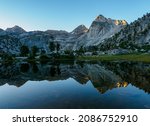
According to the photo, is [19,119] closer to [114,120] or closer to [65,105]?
[114,120]

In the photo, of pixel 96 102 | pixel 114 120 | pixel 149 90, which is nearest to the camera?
pixel 114 120

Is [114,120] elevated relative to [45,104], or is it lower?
elevated

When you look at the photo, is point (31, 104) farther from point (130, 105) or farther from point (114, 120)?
point (114, 120)

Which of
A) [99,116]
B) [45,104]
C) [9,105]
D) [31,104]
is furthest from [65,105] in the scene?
[99,116]

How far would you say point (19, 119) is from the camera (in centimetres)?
1956

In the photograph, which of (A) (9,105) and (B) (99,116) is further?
(A) (9,105)

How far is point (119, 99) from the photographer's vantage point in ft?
118

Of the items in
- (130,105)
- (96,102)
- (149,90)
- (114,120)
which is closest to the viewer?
(114,120)

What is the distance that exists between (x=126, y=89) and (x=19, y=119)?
1121 inches

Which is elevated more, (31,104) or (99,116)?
(99,116)

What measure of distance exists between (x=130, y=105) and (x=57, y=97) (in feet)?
41.3

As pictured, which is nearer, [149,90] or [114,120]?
[114,120]

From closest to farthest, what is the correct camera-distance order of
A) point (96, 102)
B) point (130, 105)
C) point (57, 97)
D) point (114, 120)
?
1. point (114, 120)
2. point (130, 105)
3. point (96, 102)
4. point (57, 97)

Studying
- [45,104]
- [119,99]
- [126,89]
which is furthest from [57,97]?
[126,89]
